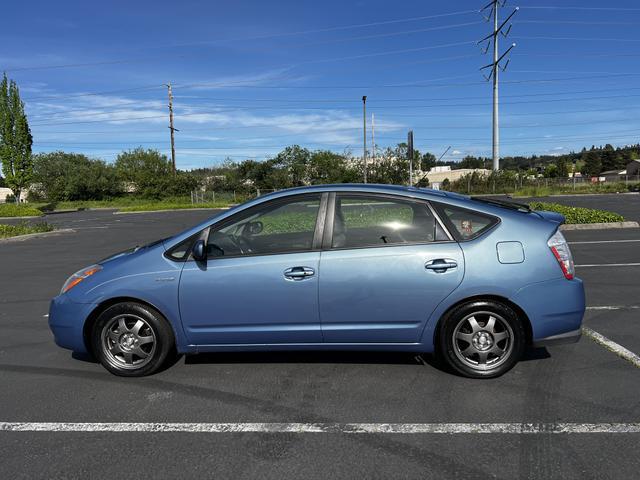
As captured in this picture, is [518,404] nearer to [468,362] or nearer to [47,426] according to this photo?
[468,362]

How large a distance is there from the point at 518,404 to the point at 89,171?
6224 cm

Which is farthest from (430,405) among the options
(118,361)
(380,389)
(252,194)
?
(252,194)

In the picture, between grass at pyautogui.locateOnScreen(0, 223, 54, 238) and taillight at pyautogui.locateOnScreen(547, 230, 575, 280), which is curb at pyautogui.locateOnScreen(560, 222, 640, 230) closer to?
taillight at pyautogui.locateOnScreen(547, 230, 575, 280)

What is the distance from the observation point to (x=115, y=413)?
342cm

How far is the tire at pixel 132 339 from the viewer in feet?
12.8

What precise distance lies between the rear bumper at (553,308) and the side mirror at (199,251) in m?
2.42

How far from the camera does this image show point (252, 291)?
3736 millimetres

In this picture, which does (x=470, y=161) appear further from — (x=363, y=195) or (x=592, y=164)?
(x=363, y=195)

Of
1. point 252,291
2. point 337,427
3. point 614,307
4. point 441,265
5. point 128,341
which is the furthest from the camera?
point 614,307

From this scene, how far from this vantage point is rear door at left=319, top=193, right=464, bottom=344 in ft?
12.0

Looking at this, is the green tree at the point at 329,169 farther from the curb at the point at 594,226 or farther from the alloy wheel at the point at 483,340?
the alloy wheel at the point at 483,340

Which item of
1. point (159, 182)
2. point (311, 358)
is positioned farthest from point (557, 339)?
point (159, 182)

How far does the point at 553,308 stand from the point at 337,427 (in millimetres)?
1902

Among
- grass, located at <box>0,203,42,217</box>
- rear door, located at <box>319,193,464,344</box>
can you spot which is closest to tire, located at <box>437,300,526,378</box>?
rear door, located at <box>319,193,464,344</box>
